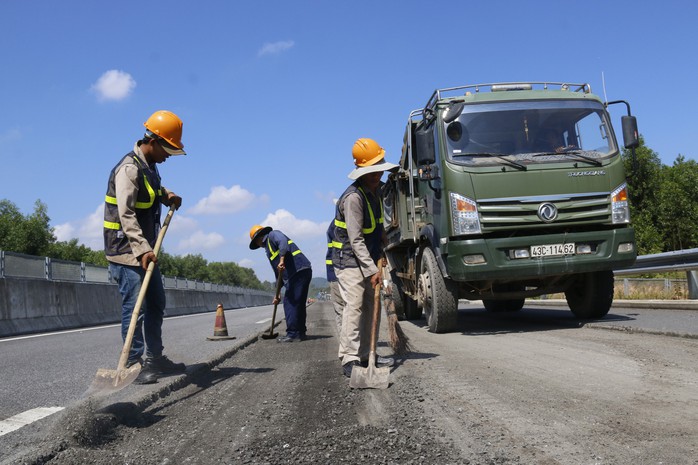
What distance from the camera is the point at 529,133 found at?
7625 mm

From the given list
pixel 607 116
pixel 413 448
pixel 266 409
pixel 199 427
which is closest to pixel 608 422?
pixel 413 448

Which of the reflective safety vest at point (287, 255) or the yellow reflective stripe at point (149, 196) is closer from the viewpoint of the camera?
the yellow reflective stripe at point (149, 196)

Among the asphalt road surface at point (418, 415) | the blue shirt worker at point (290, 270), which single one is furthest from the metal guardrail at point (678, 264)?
the blue shirt worker at point (290, 270)

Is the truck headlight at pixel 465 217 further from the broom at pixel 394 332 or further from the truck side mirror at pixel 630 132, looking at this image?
the truck side mirror at pixel 630 132

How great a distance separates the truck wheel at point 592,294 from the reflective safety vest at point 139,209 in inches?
225

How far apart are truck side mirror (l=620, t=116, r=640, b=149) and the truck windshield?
0.52 ft

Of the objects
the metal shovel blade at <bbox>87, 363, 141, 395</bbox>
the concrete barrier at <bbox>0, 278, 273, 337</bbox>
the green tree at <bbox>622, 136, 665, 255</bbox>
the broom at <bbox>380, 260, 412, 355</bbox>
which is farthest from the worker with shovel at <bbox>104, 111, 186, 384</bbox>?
the green tree at <bbox>622, 136, 665, 255</bbox>

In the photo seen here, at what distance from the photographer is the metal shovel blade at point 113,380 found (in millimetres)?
3957

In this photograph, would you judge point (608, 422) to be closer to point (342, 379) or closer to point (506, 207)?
point (342, 379)

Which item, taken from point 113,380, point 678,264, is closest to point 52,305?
point 113,380

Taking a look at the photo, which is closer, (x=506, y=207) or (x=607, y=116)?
(x=506, y=207)

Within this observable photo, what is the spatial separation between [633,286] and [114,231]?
1419 cm

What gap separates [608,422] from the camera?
3057mm

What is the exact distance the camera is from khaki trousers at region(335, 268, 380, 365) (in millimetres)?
4934
